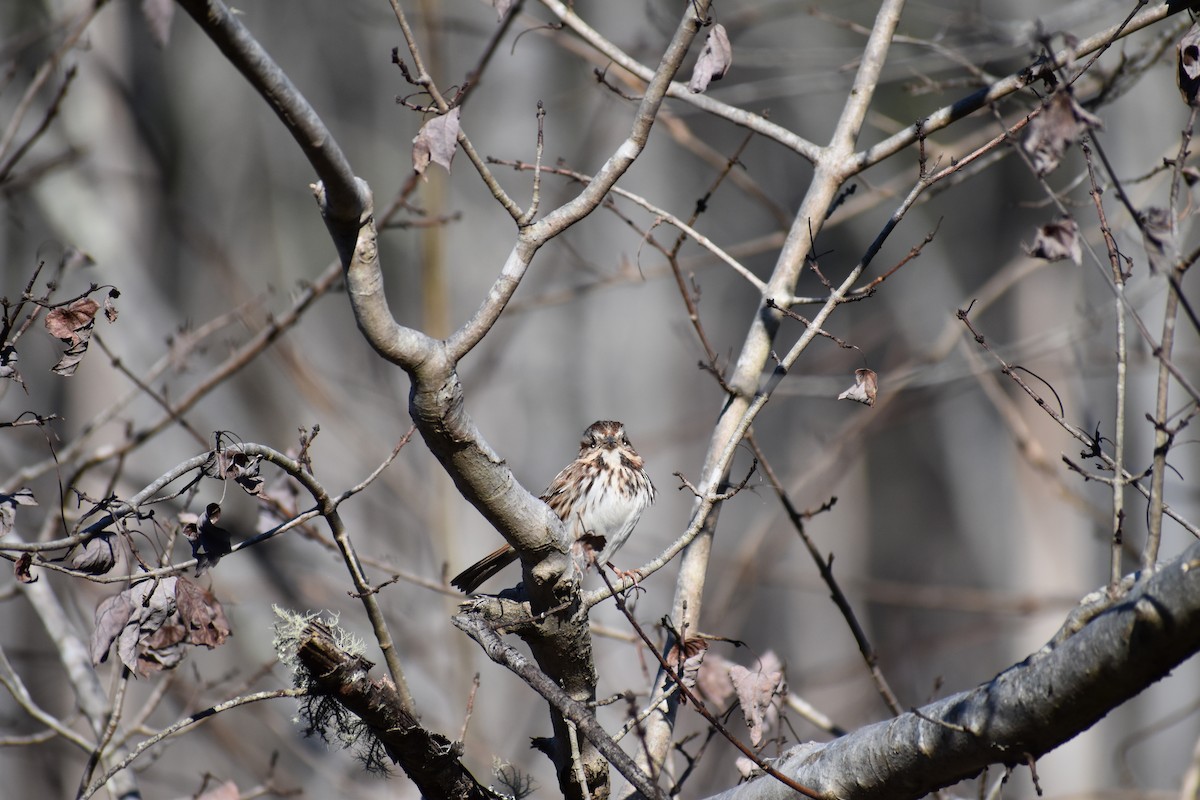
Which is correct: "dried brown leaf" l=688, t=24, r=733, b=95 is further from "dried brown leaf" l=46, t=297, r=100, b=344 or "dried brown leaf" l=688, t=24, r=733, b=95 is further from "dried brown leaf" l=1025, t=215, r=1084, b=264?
"dried brown leaf" l=46, t=297, r=100, b=344

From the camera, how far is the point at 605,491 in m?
4.39

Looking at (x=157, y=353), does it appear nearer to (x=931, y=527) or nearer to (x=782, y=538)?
(x=782, y=538)

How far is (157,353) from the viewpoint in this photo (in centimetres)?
820

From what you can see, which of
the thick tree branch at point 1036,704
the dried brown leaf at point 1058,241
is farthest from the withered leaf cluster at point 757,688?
the dried brown leaf at point 1058,241

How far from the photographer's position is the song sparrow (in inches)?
171

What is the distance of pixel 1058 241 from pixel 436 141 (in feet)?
3.99

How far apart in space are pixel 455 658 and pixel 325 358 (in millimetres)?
4309

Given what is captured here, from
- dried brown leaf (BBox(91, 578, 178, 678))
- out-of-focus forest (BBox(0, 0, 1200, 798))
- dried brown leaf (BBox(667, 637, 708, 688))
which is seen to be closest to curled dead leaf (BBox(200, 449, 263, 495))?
out-of-focus forest (BBox(0, 0, 1200, 798))

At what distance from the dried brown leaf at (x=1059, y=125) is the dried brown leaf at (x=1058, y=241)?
0.90 ft

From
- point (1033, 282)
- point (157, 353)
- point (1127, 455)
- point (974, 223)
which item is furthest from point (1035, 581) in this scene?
point (157, 353)

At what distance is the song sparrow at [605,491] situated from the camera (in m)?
4.36

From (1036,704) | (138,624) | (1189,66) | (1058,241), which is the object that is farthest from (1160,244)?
(138,624)

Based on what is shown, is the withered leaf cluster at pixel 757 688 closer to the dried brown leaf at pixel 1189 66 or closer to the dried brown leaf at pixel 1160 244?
the dried brown leaf at pixel 1160 244

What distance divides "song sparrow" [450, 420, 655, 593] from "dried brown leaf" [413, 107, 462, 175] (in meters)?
2.29
